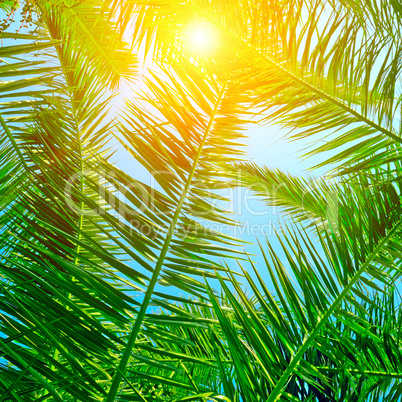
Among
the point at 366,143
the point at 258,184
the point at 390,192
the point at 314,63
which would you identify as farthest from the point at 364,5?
the point at 258,184

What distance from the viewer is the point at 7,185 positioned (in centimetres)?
153

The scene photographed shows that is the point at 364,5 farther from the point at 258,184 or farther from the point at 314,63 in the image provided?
the point at 258,184

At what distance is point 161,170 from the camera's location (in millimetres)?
1315

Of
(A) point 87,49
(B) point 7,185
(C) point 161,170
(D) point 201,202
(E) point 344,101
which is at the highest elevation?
(A) point 87,49

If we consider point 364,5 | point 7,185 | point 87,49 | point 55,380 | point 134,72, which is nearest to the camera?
point 55,380

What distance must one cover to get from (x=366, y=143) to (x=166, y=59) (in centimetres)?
96

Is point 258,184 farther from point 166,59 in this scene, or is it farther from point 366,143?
point 166,59

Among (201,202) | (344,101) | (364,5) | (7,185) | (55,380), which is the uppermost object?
(364,5)

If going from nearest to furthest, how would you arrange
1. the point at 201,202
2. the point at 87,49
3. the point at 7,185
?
the point at 201,202 < the point at 7,185 < the point at 87,49

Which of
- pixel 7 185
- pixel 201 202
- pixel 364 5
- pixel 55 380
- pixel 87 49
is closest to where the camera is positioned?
pixel 55 380

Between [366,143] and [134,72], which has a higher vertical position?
[134,72]

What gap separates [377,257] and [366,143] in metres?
0.50

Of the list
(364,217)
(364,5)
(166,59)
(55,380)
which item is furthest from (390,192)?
(55,380)

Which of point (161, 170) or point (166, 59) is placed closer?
point (161, 170)
